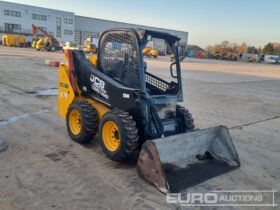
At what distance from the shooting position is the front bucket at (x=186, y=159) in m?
3.89

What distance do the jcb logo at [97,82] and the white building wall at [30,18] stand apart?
217ft

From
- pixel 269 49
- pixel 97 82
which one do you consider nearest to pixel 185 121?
pixel 97 82

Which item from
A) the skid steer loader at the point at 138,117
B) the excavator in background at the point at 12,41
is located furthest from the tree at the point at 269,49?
the skid steer loader at the point at 138,117

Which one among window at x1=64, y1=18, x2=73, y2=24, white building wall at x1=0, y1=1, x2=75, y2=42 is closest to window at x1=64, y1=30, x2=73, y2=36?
white building wall at x1=0, y1=1, x2=75, y2=42

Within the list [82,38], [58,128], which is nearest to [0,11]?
[82,38]

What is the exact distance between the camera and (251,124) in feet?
25.7

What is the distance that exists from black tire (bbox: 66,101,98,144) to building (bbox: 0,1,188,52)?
5816 centimetres

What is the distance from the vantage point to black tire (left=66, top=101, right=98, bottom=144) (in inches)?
199

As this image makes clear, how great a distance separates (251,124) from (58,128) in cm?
490

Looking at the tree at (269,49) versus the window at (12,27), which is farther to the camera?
the tree at (269,49)

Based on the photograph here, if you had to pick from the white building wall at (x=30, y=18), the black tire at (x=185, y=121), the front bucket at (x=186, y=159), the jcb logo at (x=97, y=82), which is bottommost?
the front bucket at (x=186, y=159)

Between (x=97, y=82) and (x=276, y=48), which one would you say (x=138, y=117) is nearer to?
(x=97, y=82)

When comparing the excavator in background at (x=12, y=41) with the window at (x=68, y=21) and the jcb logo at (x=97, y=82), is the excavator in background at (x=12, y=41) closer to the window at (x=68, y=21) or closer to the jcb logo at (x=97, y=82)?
the window at (x=68, y=21)

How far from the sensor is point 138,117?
4547 millimetres
